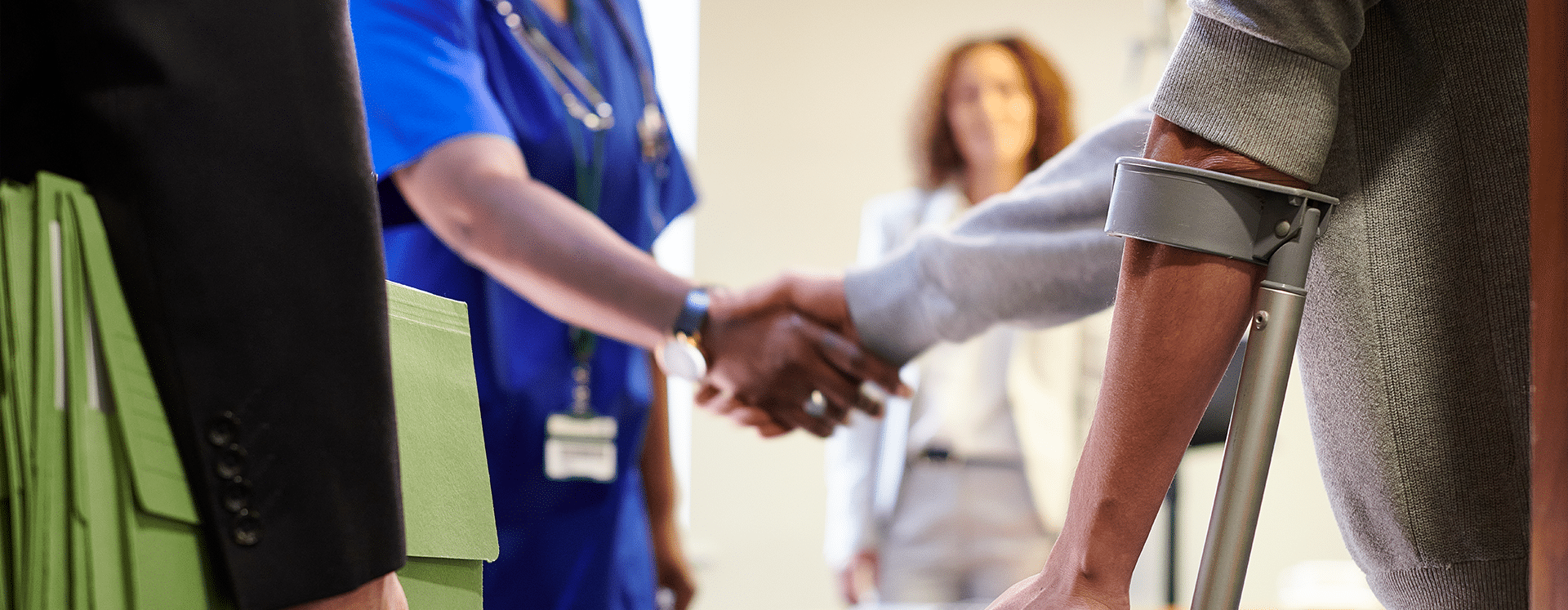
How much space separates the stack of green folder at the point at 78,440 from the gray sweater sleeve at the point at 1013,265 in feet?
2.29

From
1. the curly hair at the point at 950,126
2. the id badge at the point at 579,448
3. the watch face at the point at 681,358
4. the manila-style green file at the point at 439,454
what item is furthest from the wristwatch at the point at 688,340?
the curly hair at the point at 950,126

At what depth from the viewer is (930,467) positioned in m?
1.97

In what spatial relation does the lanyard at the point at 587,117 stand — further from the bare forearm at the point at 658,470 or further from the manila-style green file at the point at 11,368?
the manila-style green file at the point at 11,368

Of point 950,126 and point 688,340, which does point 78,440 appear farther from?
point 950,126

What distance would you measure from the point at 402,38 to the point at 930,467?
1.22 m

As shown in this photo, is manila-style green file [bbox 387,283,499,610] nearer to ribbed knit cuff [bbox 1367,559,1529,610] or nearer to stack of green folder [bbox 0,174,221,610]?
stack of green folder [bbox 0,174,221,610]

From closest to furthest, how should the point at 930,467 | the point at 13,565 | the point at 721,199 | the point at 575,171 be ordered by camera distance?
the point at 13,565 < the point at 575,171 < the point at 930,467 < the point at 721,199

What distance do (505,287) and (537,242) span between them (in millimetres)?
61

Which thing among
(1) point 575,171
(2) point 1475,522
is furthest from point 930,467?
(2) point 1475,522

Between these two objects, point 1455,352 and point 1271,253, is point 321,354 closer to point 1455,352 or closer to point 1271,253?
point 1271,253

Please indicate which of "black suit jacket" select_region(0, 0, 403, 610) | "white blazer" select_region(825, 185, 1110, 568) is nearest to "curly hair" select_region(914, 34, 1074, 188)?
"white blazer" select_region(825, 185, 1110, 568)

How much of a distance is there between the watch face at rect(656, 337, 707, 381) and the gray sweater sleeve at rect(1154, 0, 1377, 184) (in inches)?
33.7

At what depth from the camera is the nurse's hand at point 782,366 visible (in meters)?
1.30

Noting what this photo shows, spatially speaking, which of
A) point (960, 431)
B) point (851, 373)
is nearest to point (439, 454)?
point (851, 373)
